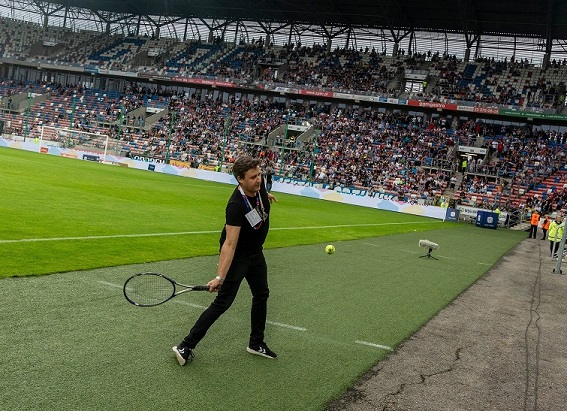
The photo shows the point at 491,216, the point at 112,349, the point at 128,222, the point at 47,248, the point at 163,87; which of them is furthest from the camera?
the point at 163,87

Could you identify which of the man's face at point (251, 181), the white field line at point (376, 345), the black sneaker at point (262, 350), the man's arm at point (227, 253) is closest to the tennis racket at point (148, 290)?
the black sneaker at point (262, 350)

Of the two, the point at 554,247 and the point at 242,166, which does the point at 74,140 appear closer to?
the point at 554,247

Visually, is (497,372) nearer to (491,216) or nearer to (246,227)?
(246,227)

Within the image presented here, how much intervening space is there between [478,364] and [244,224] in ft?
11.9

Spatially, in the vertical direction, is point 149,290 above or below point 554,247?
below

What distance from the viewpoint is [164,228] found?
54.4ft

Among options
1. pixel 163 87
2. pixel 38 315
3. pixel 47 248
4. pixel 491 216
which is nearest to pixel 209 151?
pixel 163 87

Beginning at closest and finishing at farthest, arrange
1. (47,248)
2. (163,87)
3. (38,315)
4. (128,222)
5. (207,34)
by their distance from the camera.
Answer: (38,315), (47,248), (128,222), (163,87), (207,34)

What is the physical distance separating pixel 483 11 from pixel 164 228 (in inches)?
2090

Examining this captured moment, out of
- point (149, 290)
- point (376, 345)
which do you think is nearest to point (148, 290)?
point (149, 290)

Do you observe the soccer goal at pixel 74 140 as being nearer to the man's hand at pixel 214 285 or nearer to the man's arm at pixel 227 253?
the man's arm at pixel 227 253

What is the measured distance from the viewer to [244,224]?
20.3 feet

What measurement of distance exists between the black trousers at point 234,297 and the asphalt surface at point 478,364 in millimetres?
1303

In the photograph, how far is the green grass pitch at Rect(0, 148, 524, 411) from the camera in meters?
5.38
